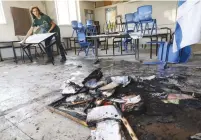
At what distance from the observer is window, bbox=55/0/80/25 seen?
7.43m

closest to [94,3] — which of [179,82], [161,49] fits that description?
[161,49]

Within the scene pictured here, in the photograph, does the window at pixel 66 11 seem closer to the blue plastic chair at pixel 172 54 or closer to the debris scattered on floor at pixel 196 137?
the blue plastic chair at pixel 172 54

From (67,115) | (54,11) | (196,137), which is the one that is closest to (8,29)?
(54,11)

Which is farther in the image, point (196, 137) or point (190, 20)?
point (190, 20)

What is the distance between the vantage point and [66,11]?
25.9ft

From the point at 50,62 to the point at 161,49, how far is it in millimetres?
2915

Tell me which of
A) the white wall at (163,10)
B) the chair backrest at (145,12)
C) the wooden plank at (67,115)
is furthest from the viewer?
the white wall at (163,10)

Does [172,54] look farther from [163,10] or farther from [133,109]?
[163,10]

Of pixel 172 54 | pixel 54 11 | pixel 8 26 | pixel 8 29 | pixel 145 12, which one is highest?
pixel 54 11

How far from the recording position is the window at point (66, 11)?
7.43m

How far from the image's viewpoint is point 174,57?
2602 millimetres


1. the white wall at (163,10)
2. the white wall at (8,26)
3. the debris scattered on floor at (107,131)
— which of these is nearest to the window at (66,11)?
the white wall at (8,26)

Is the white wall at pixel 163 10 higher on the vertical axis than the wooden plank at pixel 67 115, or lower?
higher

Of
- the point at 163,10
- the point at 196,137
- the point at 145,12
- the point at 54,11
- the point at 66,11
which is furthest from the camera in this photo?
the point at 66,11
